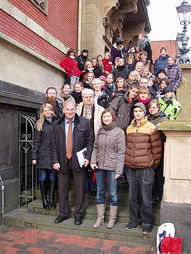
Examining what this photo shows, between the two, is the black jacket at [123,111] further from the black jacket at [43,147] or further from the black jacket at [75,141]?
the black jacket at [43,147]

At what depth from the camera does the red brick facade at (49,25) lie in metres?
5.69

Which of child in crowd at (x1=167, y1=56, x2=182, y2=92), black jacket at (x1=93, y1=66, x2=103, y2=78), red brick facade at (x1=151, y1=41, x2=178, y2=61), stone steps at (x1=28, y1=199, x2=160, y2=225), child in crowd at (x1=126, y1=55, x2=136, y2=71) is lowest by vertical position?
stone steps at (x1=28, y1=199, x2=160, y2=225)

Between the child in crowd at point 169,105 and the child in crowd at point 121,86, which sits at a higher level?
the child in crowd at point 121,86

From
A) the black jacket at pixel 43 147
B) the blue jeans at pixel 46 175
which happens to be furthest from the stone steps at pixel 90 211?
the black jacket at pixel 43 147

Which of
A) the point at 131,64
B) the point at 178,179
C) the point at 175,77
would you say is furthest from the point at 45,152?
the point at 131,64

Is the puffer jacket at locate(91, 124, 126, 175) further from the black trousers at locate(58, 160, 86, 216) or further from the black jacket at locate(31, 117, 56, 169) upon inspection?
the black jacket at locate(31, 117, 56, 169)

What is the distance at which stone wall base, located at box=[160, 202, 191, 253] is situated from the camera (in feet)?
12.7

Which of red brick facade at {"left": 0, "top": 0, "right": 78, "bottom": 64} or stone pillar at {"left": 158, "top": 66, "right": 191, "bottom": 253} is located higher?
red brick facade at {"left": 0, "top": 0, "right": 78, "bottom": 64}

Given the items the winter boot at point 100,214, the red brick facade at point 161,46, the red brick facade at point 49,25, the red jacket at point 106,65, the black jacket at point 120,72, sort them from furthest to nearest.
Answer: the red brick facade at point 161,46, the red jacket at point 106,65, the black jacket at point 120,72, the red brick facade at point 49,25, the winter boot at point 100,214

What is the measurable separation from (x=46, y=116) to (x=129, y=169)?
1768 millimetres

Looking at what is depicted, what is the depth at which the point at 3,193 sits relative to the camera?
16.4ft

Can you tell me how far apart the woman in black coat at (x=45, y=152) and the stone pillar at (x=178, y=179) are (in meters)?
1.97

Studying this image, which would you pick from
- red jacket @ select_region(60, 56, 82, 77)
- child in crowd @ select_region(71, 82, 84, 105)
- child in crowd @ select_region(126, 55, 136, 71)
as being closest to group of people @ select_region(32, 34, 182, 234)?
child in crowd @ select_region(71, 82, 84, 105)

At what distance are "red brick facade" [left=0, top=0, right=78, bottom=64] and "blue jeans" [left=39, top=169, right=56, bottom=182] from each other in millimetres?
2693
